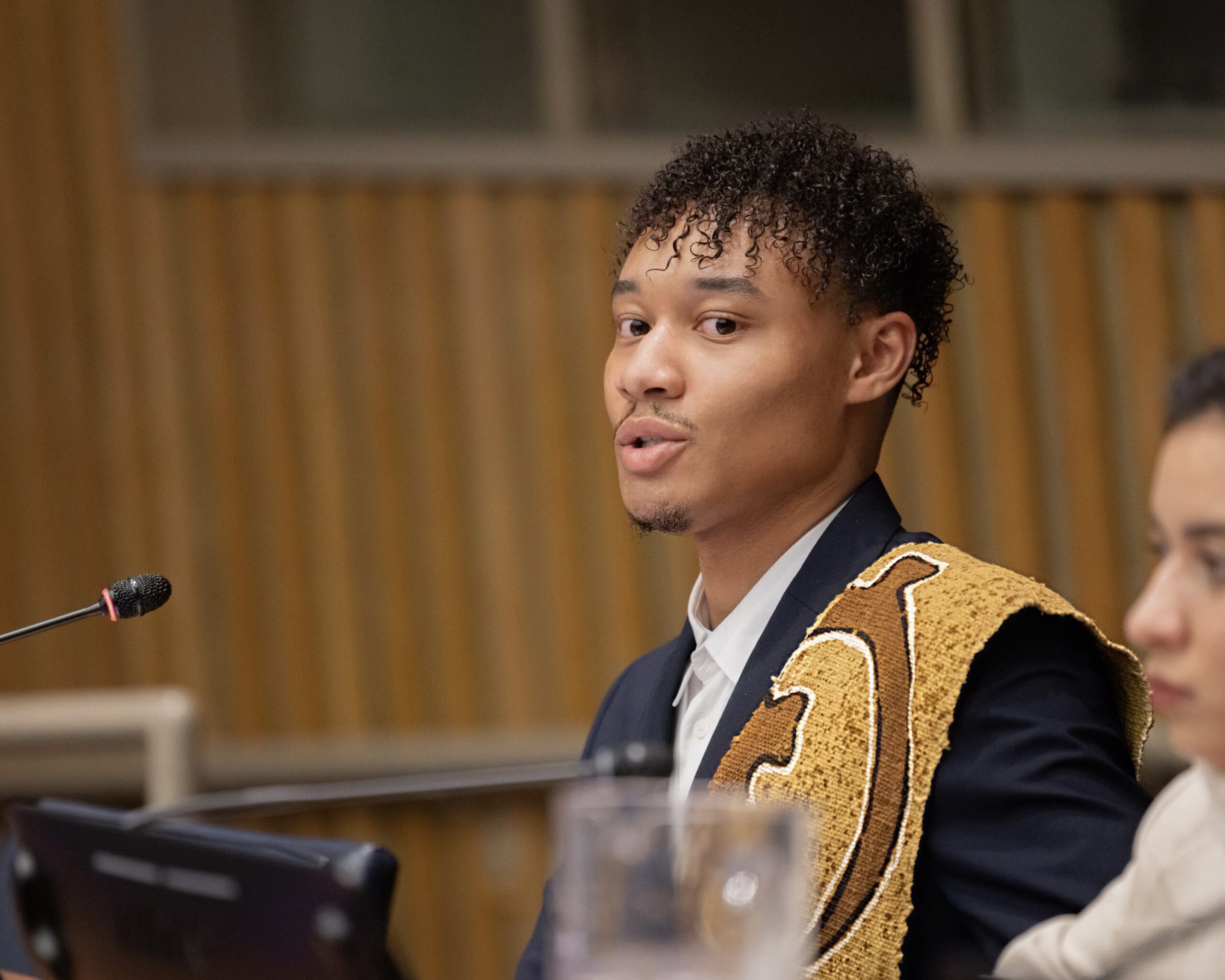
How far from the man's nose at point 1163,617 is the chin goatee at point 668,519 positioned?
681 millimetres

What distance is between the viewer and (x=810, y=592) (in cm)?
139

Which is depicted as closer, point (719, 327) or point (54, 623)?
point (54, 623)

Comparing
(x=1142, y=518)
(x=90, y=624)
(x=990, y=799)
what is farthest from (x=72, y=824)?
(x=1142, y=518)

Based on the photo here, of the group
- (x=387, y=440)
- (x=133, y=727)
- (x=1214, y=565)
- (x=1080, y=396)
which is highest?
(x=1214, y=565)

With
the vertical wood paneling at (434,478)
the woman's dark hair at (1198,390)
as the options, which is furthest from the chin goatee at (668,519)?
the vertical wood paneling at (434,478)

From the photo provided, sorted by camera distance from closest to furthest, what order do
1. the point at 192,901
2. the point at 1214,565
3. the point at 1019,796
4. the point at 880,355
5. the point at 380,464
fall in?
the point at 1214,565
the point at 192,901
the point at 1019,796
the point at 880,355
the point at 380,464

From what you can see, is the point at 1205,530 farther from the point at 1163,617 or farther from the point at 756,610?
the point at 756,610

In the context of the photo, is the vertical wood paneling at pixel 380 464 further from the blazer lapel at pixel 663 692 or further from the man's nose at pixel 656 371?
the man's nose at pixel 656 371

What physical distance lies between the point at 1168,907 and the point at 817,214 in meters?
0.85

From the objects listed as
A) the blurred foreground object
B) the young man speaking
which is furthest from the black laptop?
the blurred foreground object

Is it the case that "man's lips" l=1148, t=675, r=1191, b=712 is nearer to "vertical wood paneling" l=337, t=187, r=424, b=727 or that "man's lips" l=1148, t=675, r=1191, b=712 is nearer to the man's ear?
the man's ear

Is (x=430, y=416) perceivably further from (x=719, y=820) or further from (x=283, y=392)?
(x=719, y=820)

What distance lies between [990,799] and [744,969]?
532mm

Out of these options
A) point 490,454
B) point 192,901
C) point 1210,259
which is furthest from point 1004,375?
point 192,901
